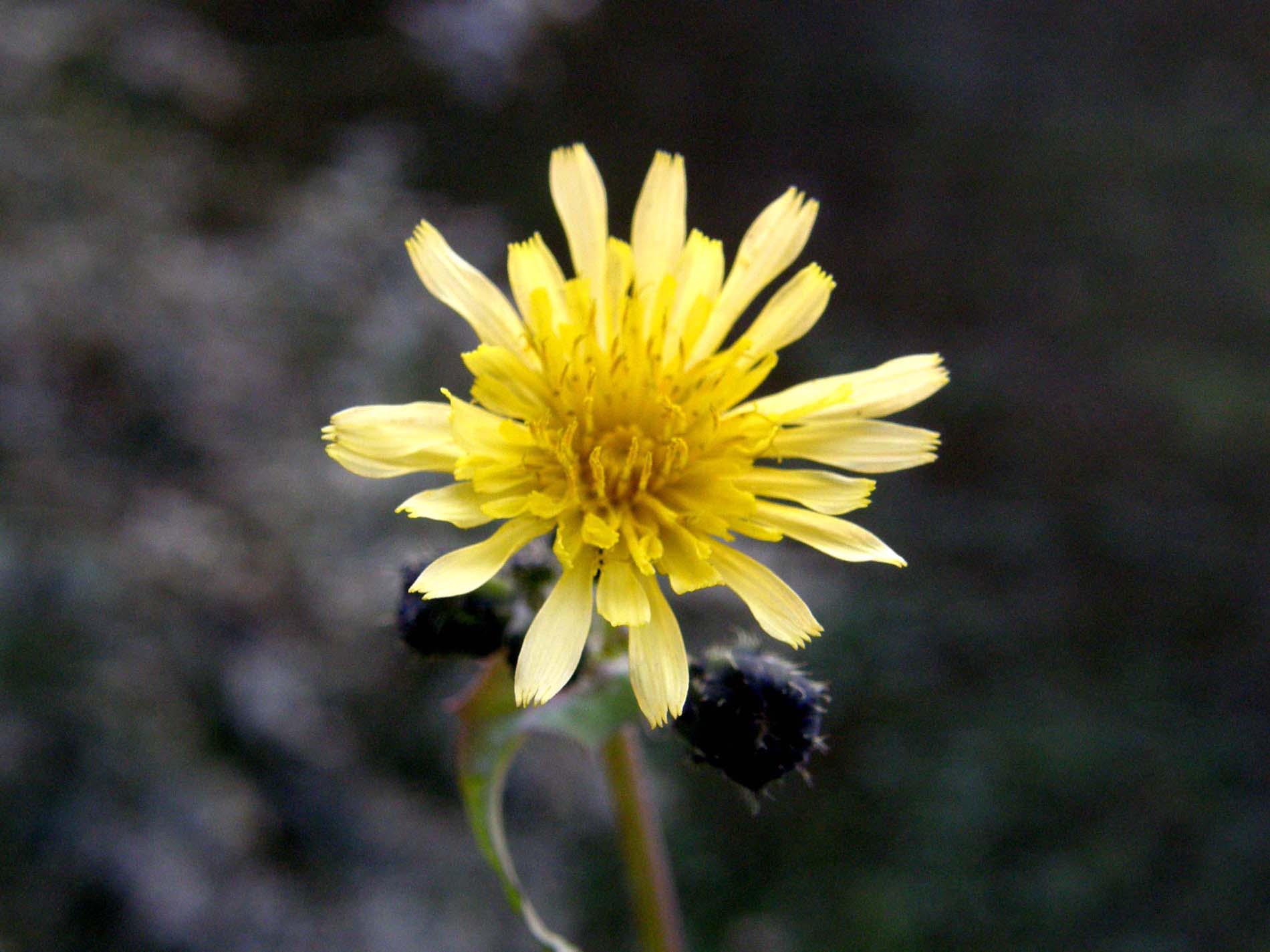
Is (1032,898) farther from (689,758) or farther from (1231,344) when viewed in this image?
(1231,344)

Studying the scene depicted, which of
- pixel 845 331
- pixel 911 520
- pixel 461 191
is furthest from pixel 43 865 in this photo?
pixel 845 331

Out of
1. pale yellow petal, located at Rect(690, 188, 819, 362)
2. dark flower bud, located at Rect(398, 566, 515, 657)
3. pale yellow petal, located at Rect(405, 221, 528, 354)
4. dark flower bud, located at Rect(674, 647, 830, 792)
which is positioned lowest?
dark flower bud, located at Rect(674, 647, 830, 792)

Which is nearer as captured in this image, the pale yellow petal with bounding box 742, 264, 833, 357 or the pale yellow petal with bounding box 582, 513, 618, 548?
the pale yellow petal with bounding box 582, 513, 618, 548

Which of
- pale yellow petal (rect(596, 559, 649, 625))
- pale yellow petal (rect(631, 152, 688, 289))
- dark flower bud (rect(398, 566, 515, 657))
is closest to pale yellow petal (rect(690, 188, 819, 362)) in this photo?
pale yellow petal (rect(631, 152, 688, 289))

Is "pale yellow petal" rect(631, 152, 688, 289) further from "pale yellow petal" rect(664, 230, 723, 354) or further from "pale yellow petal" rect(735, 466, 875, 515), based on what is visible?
"pale yellow petal" rect(735, 466, 875, 515)

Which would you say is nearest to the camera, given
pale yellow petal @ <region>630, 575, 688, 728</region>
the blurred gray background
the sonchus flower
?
pale yellow petal @ <region>630, 575, 688, 728</region>

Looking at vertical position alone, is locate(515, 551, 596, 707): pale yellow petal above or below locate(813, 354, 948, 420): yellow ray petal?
below

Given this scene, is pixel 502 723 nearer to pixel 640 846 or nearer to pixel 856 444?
pixel 640 846
